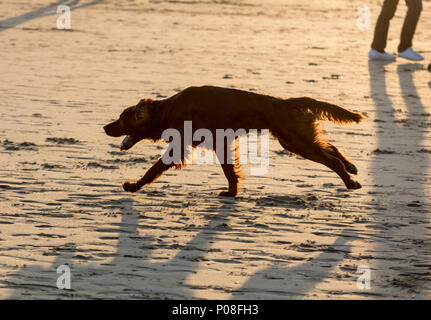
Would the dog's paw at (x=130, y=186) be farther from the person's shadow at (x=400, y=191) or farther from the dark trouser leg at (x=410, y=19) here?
the dark trouser leg at (x=410, y=19)

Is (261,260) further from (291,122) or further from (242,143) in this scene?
(242,143)

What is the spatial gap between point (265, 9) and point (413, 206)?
1294 cm

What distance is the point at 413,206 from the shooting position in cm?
711

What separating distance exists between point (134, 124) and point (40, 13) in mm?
11146

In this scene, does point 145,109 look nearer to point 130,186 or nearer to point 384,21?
point 130,186

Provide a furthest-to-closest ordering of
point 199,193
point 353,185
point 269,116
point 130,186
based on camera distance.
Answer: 1. point 199,193
2. point 130,186
3. point 353,185
4. point 269,116

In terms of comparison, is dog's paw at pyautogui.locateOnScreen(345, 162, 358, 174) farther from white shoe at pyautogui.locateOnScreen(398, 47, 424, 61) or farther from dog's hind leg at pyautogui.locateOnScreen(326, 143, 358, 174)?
white shoe at pyautogui.locateOnScreen(398, 47, 424, 61)

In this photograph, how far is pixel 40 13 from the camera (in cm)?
1772

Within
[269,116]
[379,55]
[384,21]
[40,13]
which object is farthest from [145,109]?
[40,13]

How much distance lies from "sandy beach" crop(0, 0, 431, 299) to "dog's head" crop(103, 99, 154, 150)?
0.43 metres

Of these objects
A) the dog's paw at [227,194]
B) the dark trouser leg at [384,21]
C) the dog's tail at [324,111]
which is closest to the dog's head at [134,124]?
the dog's paw at [227,194]

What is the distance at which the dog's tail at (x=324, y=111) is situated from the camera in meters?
6.78

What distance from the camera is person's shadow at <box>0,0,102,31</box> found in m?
16.3
